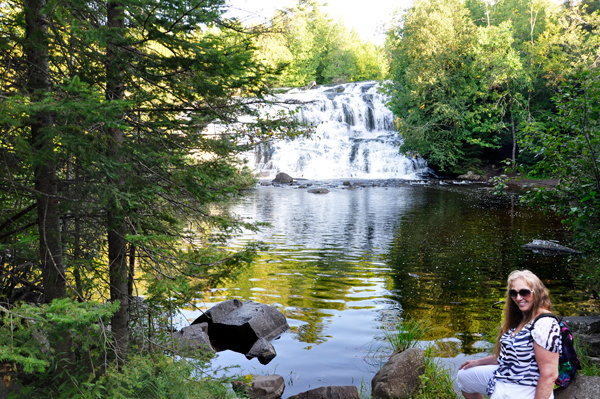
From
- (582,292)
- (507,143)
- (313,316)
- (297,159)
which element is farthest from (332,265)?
(507,143)

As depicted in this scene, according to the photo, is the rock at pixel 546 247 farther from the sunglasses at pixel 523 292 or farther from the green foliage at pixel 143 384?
the green foliage at pixel 143 384

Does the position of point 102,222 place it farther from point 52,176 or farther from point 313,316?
point 313,316

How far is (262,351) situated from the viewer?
24.3 feet

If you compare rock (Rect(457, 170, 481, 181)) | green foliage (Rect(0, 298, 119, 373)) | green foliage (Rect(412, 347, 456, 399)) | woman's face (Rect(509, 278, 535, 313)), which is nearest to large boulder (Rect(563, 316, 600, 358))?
green foliage (Rect(412, 347, 456, 399))

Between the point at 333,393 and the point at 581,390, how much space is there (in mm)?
2788

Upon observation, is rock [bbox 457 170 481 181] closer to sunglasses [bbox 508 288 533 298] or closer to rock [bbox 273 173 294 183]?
rock [bbox 273 173 294 183]

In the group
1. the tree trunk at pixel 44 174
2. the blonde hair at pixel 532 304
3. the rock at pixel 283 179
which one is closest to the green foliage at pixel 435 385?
the blonde hair at pixel 532 304

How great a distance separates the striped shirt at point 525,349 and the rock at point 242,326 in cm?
476

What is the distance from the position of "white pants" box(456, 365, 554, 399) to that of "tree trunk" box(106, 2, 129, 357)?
3.34 metres

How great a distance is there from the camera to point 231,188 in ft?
15.3

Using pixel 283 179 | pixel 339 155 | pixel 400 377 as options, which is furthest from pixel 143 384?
pixel 339 155

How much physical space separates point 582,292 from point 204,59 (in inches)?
401

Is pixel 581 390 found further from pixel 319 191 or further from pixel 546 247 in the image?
pixel 319 191

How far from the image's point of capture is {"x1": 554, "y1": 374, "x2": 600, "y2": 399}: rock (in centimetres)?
409
